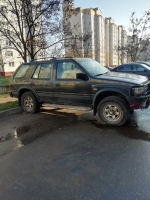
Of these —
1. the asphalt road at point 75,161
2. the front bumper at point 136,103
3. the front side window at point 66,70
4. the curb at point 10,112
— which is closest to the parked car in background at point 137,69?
the asphalt road at point 75,161

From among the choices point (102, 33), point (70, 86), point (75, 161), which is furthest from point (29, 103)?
point (102, 33)

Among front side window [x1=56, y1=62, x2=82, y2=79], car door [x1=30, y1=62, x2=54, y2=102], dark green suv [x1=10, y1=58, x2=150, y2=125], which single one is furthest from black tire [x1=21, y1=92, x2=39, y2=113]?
front side window [x1=56, y1=62, x2=82, y2=79]

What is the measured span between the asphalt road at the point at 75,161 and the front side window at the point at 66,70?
1445mm

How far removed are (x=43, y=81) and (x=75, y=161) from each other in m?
3.41

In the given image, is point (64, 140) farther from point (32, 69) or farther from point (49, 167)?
point (32, 69)

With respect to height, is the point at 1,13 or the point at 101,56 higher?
the point at 101,56

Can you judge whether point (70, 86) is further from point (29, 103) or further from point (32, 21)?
point (32, 21)

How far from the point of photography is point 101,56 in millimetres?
68125

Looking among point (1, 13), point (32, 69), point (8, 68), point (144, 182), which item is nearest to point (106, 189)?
point (144, 182)

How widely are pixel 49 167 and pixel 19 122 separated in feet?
9.49

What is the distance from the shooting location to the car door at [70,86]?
16.1ft

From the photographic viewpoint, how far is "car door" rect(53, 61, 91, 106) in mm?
4922

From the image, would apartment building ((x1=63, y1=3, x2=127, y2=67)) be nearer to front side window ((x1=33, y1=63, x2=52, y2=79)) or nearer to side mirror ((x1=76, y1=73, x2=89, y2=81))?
front side window ((x1=33, y1=63, x2=52, y2=79))

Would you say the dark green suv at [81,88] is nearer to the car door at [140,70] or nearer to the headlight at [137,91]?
the headlight at [137,91]
